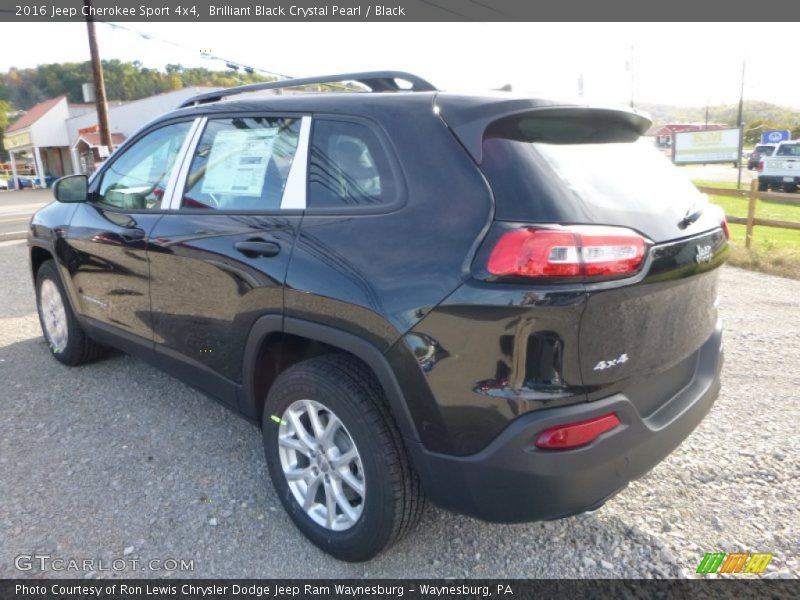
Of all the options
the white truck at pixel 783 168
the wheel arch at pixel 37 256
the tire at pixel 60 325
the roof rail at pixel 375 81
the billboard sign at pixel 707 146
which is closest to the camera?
the roof rail at pixel 375 81

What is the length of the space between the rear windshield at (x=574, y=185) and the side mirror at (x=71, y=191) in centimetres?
305

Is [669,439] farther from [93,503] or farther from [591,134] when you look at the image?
[93,503]

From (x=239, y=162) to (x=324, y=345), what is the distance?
39.3 inches

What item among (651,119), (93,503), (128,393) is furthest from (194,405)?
(651,119)

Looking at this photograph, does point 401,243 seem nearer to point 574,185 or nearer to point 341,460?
point 574,185

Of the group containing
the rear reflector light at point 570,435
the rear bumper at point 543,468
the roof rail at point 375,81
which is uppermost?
the roof rail at point 375,81

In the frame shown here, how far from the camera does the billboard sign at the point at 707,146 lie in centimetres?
2639

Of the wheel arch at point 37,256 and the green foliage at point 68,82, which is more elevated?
the green foliage at point 68,82

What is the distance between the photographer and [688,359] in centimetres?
241

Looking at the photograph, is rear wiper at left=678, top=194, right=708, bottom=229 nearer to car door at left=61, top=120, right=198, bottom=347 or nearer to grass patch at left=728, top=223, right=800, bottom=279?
car door at left=61, top=120, right=198, bottom=347

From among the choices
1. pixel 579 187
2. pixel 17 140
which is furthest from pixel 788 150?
pixel 17 140

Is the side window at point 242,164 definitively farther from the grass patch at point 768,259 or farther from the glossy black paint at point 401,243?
the grass patch at point 768,259

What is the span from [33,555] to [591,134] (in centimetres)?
286

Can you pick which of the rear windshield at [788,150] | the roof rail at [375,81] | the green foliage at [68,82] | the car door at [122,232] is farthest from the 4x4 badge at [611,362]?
the green foliage at [68,82]
